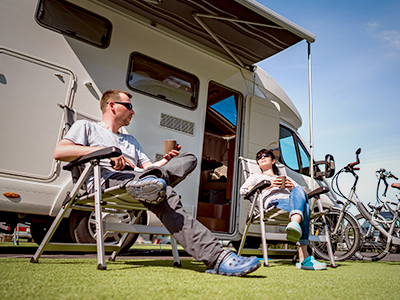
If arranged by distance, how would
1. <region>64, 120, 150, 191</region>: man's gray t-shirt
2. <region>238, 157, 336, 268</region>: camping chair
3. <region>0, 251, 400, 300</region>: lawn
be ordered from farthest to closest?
<region>238, 157, 336, 268</region>: camping chair < <region>64, 120, 150, 191</region>: man's gray t-shirt < <region>0, 251, 400, 300</region>: lawn

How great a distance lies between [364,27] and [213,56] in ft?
8.80

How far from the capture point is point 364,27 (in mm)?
4719

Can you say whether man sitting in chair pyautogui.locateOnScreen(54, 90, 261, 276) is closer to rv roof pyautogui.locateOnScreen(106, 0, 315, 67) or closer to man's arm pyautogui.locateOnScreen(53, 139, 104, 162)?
man's arm pyautogui.locateOnScreen(53, 139, 104, 162)

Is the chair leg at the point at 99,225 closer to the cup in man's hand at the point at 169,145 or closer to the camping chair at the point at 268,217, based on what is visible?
the cup in man's hand at the point at 169,145

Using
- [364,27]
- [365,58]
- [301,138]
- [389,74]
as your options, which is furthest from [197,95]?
[389,74]

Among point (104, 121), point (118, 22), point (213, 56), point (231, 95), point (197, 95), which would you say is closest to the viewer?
point (104, 121)

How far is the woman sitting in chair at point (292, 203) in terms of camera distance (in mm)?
2287

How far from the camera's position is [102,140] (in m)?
1.97

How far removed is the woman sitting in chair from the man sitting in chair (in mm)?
880

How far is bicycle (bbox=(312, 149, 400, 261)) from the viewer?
11.9 feet

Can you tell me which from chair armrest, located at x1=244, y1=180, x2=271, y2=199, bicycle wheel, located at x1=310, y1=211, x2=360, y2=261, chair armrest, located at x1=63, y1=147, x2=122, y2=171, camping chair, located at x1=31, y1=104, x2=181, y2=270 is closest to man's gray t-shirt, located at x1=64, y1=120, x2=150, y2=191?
camping chair, located at x1=31, y1=104, x2=181, y2=270

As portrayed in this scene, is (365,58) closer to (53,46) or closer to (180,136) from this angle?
(180,136)

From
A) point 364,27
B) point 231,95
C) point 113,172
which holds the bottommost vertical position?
point 113,172

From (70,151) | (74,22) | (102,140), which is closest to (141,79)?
(74,22)
